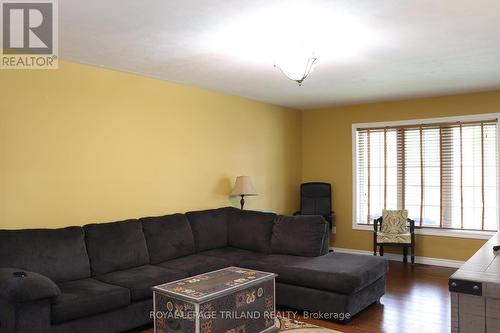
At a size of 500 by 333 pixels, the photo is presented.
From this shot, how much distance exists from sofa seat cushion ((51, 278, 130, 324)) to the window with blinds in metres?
4.55

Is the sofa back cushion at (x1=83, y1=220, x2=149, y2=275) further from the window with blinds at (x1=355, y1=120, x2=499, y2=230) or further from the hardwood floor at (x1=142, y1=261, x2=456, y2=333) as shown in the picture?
the window with blinds at (x1=355, y1=120, x2=499, y2=230)

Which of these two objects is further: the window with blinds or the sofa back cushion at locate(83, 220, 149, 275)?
the window with blinds

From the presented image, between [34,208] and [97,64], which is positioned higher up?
[97,64]

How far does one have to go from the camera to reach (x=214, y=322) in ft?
9.48

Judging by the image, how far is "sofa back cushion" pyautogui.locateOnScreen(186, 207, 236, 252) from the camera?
4.82m

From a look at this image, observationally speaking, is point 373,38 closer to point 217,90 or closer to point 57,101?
point 217,90

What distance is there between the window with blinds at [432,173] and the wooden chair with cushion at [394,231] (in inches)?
11.5

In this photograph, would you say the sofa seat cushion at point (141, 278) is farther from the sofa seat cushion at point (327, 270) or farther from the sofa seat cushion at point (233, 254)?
the sofa seat cushion at point (327, 270)

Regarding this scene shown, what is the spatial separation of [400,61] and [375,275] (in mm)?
2179

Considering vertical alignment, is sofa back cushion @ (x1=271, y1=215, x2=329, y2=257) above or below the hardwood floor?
above

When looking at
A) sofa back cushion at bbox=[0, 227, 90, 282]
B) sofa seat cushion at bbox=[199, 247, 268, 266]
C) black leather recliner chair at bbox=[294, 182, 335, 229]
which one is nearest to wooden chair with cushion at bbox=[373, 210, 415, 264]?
black leather recliner chair at bbox=[294, 182, 335, 229]

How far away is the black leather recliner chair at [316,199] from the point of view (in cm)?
674

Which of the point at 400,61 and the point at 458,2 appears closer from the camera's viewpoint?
the point at 458,2

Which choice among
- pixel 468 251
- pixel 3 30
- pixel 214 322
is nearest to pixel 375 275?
pixel 214 322
